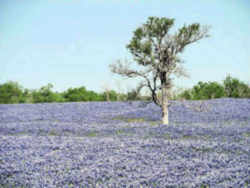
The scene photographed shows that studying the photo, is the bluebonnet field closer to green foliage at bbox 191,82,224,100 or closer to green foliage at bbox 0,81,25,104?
green foliage at bbox 191,82,224,100

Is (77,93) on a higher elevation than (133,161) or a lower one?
higher

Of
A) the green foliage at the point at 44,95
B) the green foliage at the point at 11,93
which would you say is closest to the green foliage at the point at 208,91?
the green foliage at the point at 44,95

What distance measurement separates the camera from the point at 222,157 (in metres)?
9.97

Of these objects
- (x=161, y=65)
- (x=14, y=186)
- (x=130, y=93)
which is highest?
(x=161, y=65)

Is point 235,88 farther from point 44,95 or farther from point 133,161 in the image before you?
point 133,161

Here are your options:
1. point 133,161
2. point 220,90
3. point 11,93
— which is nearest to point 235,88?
point 220,90

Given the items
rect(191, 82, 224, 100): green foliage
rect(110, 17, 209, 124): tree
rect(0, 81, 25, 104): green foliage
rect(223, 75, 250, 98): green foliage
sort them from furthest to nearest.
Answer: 1. rect(0, 81, 25, 104): green foliage
2. rect(191, 82, 224, 100): green foliage
3. rect(223, 75, 250, 98): green foliage
4. rect(110, 17, 209, 124): tree

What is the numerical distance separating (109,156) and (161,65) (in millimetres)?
10022

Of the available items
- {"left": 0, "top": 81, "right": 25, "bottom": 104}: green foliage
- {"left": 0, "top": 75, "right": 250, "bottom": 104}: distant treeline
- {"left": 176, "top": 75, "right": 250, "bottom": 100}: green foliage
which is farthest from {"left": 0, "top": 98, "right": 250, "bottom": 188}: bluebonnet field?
{"left": 0, "top": 81, "right": 25, "bottom": 104}: green foliage

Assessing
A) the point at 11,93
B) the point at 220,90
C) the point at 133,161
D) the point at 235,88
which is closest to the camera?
the point at 133,161

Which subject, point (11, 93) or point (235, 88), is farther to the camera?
point (11, 93)

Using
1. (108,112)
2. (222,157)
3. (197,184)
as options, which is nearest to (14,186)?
(197,184)

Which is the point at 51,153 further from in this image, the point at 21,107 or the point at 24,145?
the point at 21,107

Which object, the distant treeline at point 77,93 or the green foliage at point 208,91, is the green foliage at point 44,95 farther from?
the green foliage at point 208,91
